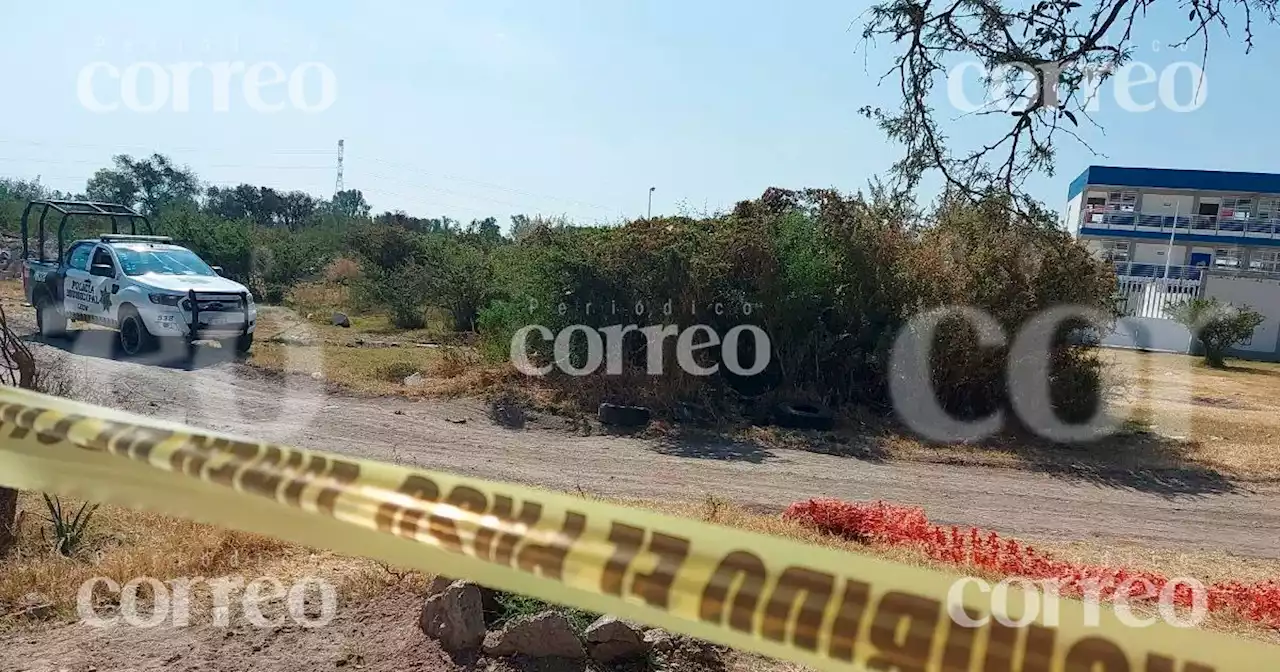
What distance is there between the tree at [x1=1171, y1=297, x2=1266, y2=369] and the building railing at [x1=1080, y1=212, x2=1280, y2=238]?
19283 mm

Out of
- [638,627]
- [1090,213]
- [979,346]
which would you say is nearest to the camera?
[638,627]

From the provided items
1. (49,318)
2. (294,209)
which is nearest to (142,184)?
(294,209)

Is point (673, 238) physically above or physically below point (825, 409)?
above

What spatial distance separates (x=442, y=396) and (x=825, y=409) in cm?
566

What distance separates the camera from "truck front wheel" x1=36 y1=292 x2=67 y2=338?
13.8 meters

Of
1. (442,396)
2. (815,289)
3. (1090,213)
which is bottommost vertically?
(442,396)

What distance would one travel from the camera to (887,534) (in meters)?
6.01

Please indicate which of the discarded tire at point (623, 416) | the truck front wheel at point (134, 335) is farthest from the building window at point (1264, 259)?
the truck front wheel at point (134, 335)

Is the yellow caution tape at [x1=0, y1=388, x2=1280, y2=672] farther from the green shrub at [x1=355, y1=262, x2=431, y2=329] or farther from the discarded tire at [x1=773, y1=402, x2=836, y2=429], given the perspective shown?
the green shrub at [x1=355, y1=262, x2=431, y2=329]

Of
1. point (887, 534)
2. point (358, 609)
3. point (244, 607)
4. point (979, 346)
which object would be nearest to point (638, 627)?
point (358, 609)

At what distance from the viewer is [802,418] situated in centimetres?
1138

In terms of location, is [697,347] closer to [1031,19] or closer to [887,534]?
[887,534]

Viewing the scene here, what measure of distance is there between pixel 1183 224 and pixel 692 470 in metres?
45.0

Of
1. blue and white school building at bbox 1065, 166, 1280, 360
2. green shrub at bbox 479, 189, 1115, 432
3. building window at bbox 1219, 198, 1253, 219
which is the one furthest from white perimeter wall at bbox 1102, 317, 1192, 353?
building window at bbox 1219, 198, 1253, 219
